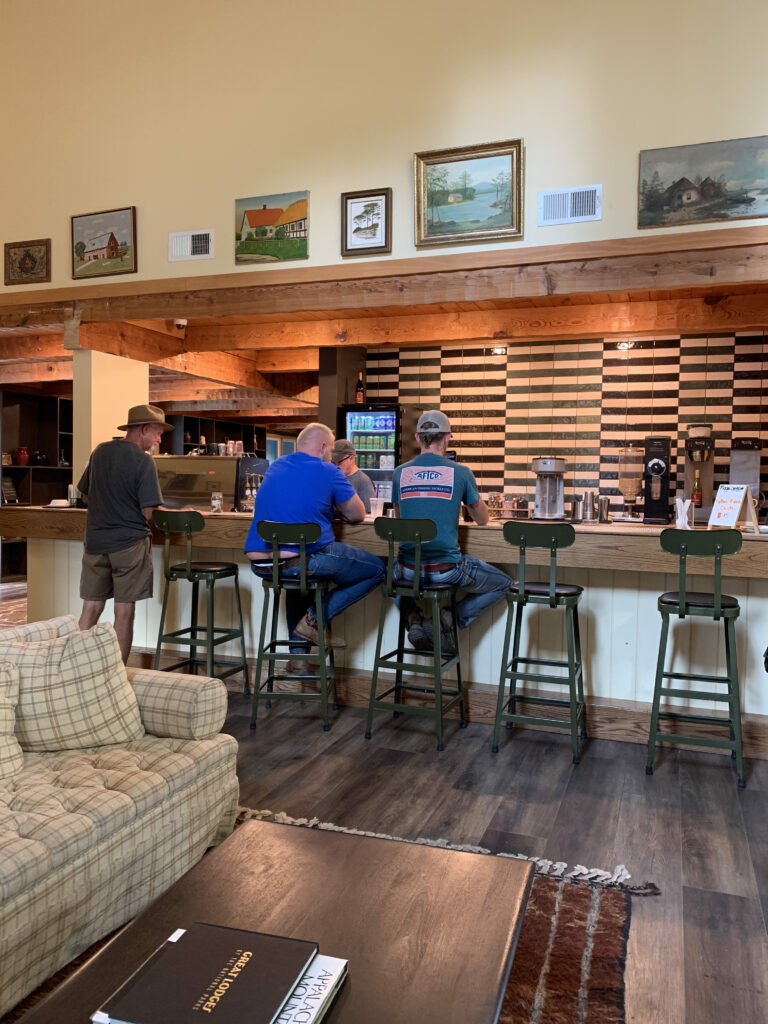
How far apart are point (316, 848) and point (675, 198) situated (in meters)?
4.10

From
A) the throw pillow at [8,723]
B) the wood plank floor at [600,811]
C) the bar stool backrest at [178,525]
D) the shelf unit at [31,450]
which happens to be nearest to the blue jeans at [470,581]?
the wood plank floor at [600,811]

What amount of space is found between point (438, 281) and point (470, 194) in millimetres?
564

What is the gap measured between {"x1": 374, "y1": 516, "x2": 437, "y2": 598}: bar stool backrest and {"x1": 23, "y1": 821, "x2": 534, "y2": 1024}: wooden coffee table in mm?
2020

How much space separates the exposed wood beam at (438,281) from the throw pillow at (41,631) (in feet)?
10.5

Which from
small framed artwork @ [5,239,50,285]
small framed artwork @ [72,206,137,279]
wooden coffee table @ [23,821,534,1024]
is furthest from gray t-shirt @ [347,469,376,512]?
wooden coffee table @ [23,821,534,1024]

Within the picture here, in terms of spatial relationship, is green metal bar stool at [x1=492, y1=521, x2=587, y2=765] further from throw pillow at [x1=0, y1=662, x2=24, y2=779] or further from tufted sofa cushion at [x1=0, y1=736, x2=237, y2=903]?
throw pillow at [x1=0, y1=662, x2=24, y2=779]

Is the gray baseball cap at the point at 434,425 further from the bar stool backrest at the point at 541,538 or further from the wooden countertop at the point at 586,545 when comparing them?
the bar stool backrest at the point at 541,538

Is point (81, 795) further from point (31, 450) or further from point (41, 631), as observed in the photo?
point (31, 450)

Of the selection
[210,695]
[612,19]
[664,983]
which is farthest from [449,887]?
[612,19]

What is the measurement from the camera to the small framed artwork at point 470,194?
477 centimetres

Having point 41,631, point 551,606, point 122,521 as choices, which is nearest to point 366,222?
point 122,521

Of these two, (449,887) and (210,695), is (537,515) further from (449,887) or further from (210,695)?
(449,887)

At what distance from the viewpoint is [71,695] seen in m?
2.49

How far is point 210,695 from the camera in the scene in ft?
8.63
